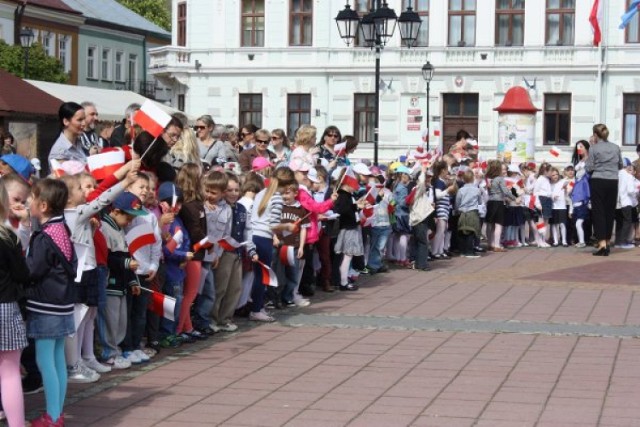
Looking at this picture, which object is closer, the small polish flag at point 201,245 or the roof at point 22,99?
the small polish flag at point 201,245

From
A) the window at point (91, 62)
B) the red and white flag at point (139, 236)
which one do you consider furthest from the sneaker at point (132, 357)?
the window at point (91, 62)

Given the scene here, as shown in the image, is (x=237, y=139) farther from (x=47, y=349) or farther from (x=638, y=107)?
(x=638, y=107)

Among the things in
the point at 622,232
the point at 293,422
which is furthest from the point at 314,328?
the point at 622,232

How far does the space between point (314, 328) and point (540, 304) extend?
3338mm

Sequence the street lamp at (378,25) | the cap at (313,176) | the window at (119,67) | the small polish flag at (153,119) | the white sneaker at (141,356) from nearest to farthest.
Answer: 1. the small polish flag at (153,119)
2. the white sneaker at (141,356)
3. the cap at (313,176)
4. the street lamp at (378,25)
5. the window at (119,67)

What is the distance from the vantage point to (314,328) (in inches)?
488

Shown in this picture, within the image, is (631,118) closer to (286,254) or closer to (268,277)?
(286,254)

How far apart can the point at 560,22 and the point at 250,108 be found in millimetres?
13681

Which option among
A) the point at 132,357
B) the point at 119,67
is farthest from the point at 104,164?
the point at 119,67

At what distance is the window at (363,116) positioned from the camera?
53000mm

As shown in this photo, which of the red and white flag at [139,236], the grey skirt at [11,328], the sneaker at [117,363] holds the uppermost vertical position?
the red and white flag at [139,236]

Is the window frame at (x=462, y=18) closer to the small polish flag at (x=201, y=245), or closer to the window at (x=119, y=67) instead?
the window at (x=119, y=67)

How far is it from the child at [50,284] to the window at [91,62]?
211ft

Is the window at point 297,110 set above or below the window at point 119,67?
below
